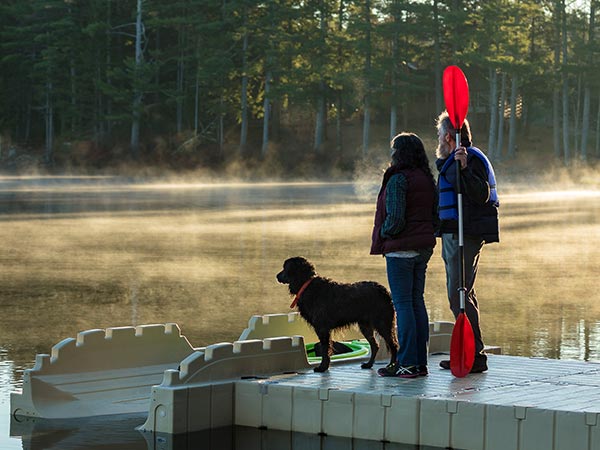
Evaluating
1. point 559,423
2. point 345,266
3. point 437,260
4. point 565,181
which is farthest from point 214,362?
point 565,181

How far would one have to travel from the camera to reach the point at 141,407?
10875 millimetres

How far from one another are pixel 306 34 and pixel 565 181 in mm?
17672

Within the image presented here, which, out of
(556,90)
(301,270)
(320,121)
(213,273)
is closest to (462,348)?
(301,270)

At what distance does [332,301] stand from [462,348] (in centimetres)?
101

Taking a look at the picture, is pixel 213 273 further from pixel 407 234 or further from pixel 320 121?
pixel 320 121

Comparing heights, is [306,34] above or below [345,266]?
above

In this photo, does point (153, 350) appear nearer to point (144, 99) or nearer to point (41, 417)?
point (41, 417)

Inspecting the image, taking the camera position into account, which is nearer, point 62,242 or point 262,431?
point 262,431

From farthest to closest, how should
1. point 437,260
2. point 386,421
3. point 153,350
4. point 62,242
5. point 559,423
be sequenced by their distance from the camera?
point 62,242, point 437,260, point 153,350, point 386,421, point 559,423

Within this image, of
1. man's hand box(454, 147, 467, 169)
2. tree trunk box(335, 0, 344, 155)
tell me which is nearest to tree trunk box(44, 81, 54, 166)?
tree trunk box(335, 0, 344, 155)

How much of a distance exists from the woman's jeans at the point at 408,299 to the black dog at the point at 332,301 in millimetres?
105

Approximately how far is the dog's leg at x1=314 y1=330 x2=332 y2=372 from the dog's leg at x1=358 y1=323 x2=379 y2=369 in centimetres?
29

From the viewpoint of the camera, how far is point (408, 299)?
10.6m

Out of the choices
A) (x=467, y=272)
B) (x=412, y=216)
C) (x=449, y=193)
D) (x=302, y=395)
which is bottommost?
(x=302, y=395)
